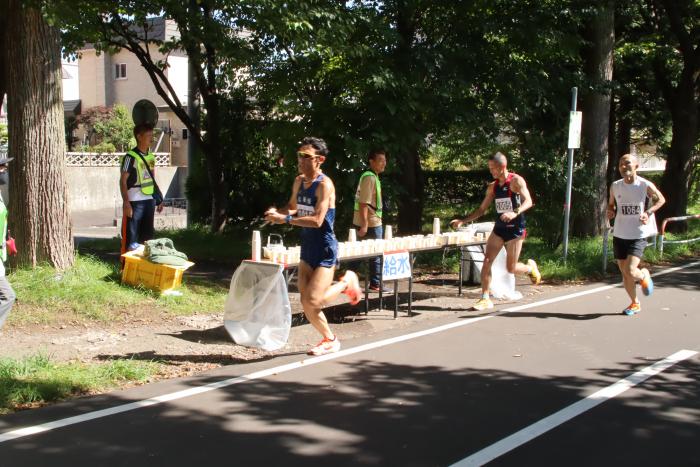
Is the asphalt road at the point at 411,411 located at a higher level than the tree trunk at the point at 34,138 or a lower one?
lower

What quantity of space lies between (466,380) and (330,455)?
6.52 ft

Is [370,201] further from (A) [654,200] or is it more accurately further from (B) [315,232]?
(A) [654,200]

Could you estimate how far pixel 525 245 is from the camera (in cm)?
1445

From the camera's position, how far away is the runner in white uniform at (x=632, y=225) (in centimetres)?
893

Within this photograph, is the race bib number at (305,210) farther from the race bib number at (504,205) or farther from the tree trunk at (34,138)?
the tree trunk at (34,138)

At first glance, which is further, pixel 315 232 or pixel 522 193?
pixel 522 193

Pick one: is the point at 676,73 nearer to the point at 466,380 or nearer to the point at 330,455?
the point at 466,380

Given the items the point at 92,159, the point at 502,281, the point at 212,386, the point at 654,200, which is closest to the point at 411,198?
the point at 502,281

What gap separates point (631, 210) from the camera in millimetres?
9023

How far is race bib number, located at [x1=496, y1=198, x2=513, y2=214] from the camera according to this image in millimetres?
9219

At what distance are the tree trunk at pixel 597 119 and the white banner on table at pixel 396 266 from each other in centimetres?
674

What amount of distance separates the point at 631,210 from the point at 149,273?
19.2 ft

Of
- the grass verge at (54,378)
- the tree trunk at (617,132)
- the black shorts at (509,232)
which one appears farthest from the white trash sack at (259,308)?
the tree trunk at (617,132)

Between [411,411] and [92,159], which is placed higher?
[92,159]
